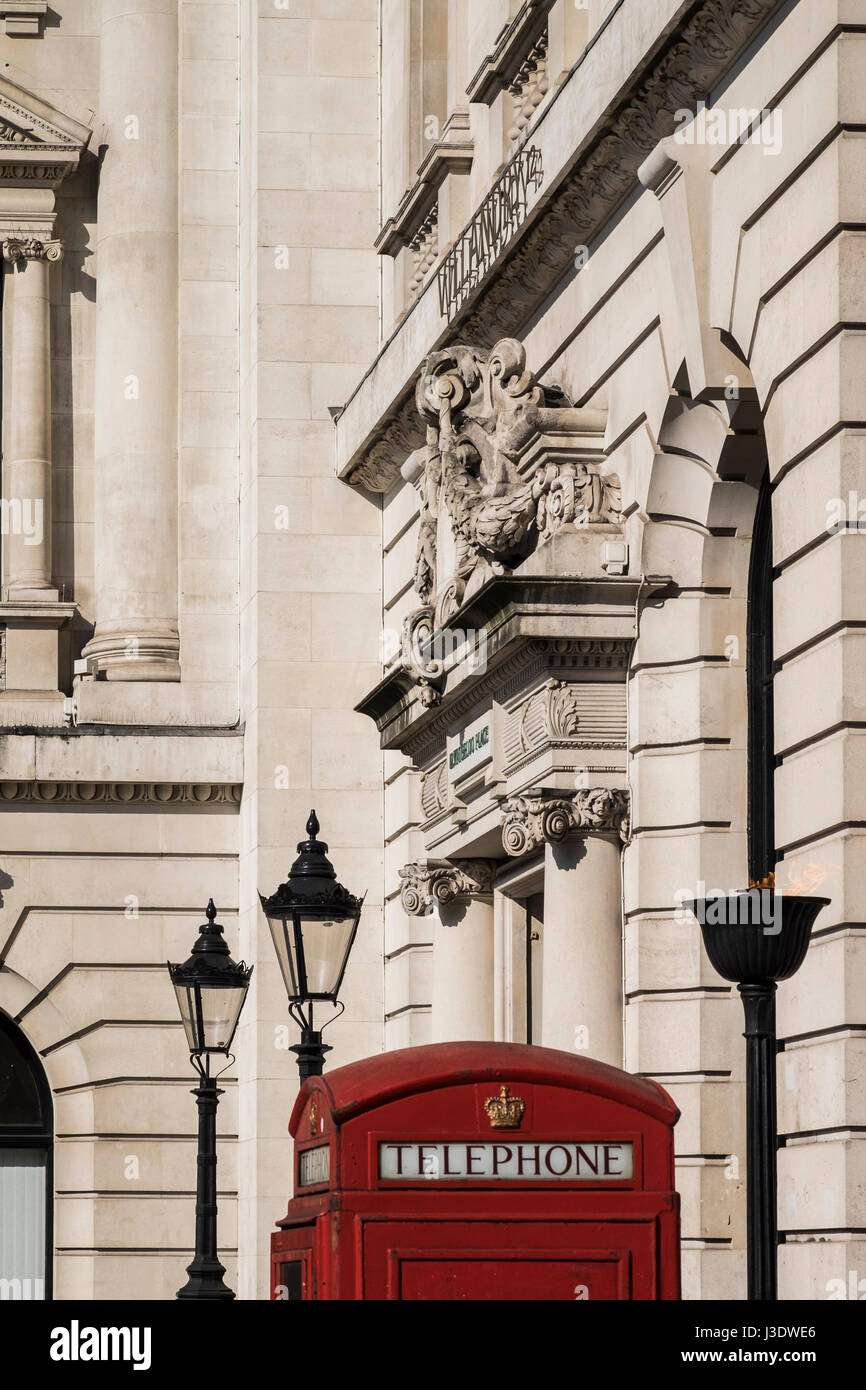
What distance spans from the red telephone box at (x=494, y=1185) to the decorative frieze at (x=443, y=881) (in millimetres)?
10743

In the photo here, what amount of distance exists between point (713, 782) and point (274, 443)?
10.7m

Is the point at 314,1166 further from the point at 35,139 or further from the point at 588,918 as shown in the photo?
the point at 35,139

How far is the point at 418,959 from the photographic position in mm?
23984

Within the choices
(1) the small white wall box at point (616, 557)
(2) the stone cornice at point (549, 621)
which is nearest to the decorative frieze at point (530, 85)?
(2) the stone cornice at point (549, 621)

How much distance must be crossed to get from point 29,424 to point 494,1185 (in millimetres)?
19056

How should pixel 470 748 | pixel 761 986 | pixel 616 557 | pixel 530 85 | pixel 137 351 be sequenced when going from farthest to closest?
pixel 137 351
pixel 530 85
pixel 470 748
pixel 616 557
pixel 761 986

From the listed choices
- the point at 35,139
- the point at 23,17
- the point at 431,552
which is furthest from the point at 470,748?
the point at 23,17

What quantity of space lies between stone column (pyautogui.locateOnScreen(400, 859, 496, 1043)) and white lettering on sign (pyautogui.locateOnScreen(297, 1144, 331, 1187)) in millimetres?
9941

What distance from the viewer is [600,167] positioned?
17188 millimetres

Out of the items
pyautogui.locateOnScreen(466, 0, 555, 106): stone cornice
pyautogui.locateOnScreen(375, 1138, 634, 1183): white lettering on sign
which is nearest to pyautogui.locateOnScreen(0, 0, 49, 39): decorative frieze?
pyautogui.locateOnScreen(466, 0, 555, 106): stone cornice

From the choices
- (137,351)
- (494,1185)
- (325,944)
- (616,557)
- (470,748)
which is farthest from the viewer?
(137,351)

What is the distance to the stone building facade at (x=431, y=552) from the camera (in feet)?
45.5
